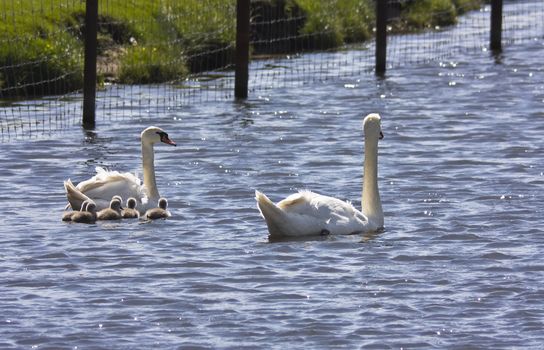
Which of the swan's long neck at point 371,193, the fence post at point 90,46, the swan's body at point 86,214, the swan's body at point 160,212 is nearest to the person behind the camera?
the swan's long neck at point 371,193

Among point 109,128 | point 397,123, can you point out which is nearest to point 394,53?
point 397,123

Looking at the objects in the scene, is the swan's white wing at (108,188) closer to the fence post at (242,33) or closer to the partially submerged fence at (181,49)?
the partially submerged fence at (181,49)

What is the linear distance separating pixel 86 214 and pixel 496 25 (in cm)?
1542

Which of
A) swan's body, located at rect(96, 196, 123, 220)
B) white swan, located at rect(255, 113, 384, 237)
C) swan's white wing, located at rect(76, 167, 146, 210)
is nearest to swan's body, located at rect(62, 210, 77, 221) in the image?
A: swan's body, located at rect(96, 196, 123, 220)

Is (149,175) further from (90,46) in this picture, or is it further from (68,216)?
(90,46)

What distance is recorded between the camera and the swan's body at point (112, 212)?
13.4 meters

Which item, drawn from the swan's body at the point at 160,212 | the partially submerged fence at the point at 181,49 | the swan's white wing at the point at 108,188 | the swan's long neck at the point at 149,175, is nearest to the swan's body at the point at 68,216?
the swan's white wing at the point at 108,188

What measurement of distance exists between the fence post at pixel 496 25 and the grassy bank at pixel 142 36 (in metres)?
2.89

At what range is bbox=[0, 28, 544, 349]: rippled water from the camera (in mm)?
9836

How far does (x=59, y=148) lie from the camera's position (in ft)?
57.0

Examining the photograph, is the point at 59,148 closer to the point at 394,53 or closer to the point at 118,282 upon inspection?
the point at 118,282

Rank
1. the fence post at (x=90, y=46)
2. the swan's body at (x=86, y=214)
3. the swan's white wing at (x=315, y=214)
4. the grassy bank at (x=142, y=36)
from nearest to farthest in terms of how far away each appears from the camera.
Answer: the swan's white wing at (x=315, y=214) → the swan's body at (x=86, y=214) → the fence post at (x=90, y=46) → the grassy bank at (x=142, y=36)

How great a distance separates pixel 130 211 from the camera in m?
13.6

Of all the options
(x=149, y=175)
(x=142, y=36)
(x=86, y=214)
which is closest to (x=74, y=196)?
(x=86, y=214)
